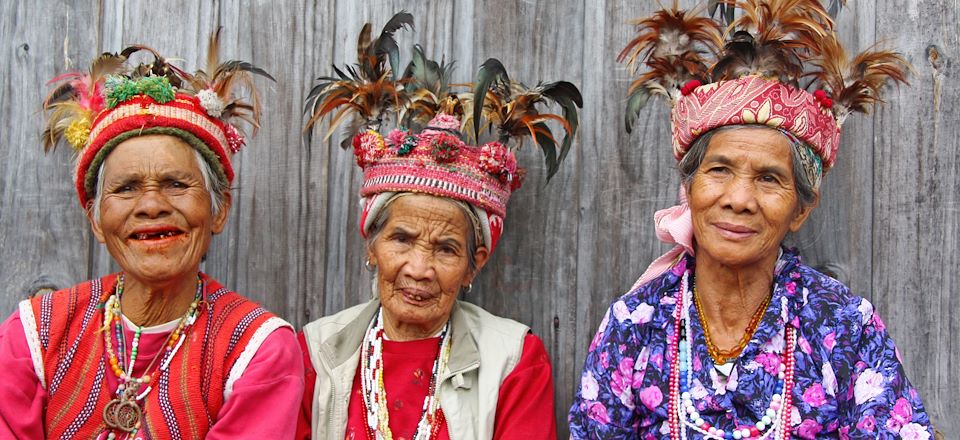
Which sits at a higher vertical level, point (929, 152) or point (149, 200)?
point (929, 152)

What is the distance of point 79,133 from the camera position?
3.04 metres

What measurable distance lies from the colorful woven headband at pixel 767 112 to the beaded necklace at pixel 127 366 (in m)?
1.79

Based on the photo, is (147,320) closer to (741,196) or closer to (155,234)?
(155,234)

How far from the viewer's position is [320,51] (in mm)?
3773

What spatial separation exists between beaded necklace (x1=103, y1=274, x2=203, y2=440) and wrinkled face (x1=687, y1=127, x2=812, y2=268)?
1.74 meters

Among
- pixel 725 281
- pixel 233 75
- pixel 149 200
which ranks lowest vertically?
pixel 725 281

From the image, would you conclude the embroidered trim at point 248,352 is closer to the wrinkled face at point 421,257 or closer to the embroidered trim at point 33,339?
the wrinkled face at point 421,257

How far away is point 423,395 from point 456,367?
0.51ft

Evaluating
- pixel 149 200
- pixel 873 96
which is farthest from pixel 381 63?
pixel 873 96

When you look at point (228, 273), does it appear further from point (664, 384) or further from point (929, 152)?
point (929, 152)

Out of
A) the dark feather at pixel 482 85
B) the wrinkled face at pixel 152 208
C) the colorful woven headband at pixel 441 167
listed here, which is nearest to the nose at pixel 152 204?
the wrinkled face at pixel 152 208

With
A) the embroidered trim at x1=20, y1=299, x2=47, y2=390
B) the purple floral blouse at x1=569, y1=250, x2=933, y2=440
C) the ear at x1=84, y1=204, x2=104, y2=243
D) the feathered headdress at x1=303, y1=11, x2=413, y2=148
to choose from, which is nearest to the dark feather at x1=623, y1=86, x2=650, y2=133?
the purple floral blouse at x1=569, y1=250, x2=933, y2=440

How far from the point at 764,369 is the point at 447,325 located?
1148 millimetres

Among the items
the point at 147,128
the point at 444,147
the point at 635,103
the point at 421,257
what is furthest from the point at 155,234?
the point at 635,103
